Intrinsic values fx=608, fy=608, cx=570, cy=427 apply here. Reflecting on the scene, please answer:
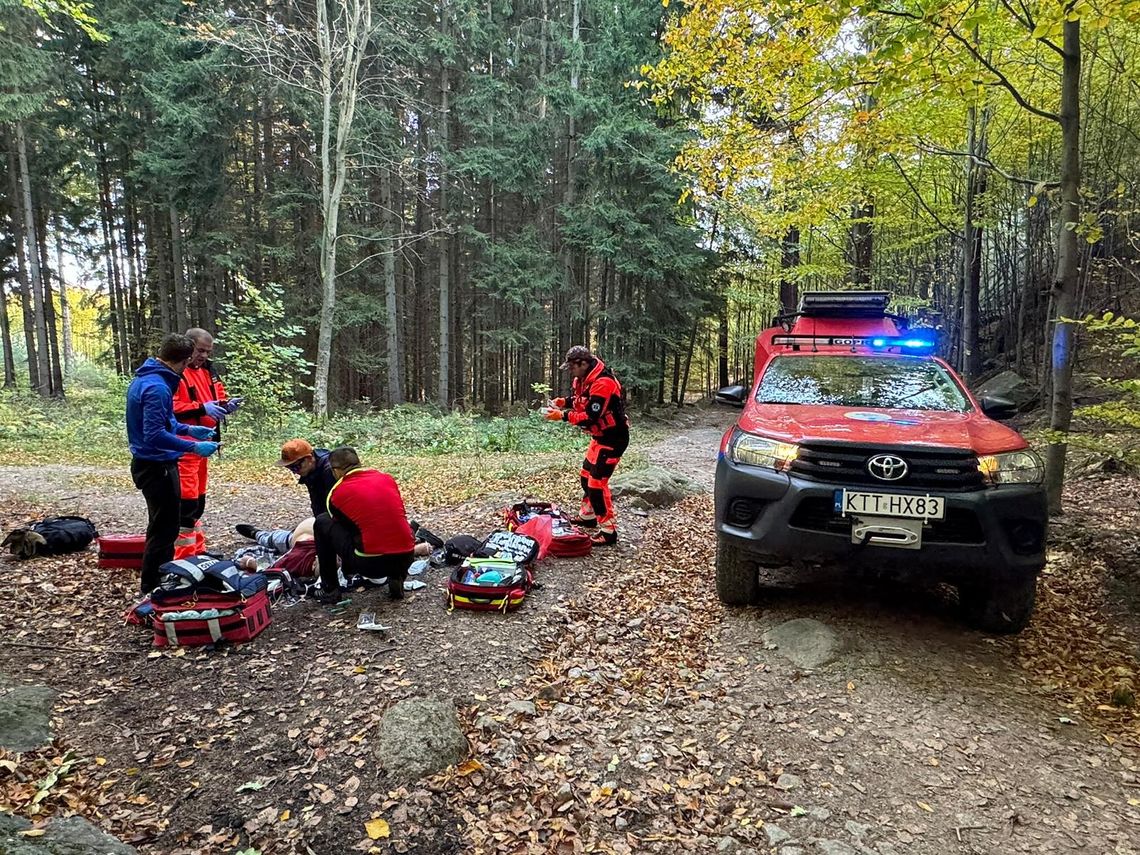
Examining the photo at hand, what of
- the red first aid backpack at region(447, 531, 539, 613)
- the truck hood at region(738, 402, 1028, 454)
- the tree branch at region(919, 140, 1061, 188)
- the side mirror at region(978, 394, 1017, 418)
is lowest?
the red first aid backpack at region(447, 531, 539, 613)

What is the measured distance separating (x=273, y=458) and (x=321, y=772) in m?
10.5

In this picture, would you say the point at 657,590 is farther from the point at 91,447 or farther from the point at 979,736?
the point at 91,447

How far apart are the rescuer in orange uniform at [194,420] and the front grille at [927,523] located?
4.62 metres

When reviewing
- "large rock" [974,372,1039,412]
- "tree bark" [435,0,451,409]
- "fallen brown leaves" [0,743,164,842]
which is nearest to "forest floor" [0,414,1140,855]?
"fallen brown leaves" [0,743,164,842]

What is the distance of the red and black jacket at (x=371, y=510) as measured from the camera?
14.5 feet

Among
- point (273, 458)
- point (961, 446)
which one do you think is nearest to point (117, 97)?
point (273, 458)

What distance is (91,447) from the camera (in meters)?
13.2

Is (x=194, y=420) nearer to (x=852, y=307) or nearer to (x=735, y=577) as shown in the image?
(x=735, y=577)

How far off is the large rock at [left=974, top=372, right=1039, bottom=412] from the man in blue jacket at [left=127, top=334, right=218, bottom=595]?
44.7 ft

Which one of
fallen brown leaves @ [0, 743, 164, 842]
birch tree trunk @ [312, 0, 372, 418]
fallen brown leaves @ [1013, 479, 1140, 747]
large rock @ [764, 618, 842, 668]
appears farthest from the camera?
birch tree trunk @ [312, 0, 372, 418]

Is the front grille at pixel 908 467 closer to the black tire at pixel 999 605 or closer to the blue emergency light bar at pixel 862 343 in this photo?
the black tire at pixel 999 605

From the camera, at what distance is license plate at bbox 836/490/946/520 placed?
11.7ft

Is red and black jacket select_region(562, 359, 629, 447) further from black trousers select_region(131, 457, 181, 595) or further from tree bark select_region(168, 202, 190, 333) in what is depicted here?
tree bark select_region(168, 202, 190, 333)

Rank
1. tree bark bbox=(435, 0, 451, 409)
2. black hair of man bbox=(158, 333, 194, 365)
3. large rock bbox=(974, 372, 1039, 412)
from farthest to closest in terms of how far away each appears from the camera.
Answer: tree bark bbox=(435, 0, 451, 409) → large rock bbox=(974, 372, 1039, 412) → black hair of man bbox=(158, 333, 194, 365)
